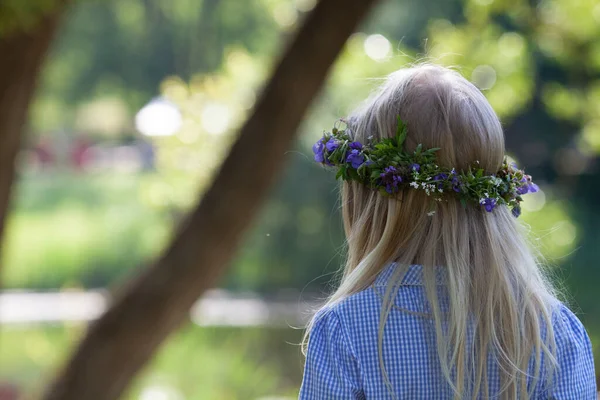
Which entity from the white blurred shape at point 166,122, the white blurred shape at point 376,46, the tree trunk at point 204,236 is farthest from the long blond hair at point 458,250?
the white blurred shape at point 166,122

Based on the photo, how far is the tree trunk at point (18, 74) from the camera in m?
3.20

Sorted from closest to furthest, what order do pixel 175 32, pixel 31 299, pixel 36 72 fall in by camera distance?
pixel 36 72
pixel 31 299
pixel 175 32

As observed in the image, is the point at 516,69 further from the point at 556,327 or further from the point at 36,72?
the point at 556,327

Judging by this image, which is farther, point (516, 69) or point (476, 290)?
point (516, 69)

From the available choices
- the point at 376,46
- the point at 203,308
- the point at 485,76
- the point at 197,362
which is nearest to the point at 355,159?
the point at 376,46

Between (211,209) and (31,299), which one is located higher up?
(211,209)

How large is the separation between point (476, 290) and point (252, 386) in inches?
206

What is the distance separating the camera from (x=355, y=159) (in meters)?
1.25

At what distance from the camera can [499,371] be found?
1.16 metres

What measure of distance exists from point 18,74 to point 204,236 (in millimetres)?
1042

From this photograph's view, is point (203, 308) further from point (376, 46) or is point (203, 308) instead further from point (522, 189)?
point (522, 189)

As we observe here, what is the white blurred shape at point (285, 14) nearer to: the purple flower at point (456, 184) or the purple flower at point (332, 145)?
the purple flower at point (332, 145)

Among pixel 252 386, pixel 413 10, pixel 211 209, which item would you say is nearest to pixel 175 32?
pixel 413 10

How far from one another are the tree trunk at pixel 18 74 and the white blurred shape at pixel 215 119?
2.74m
